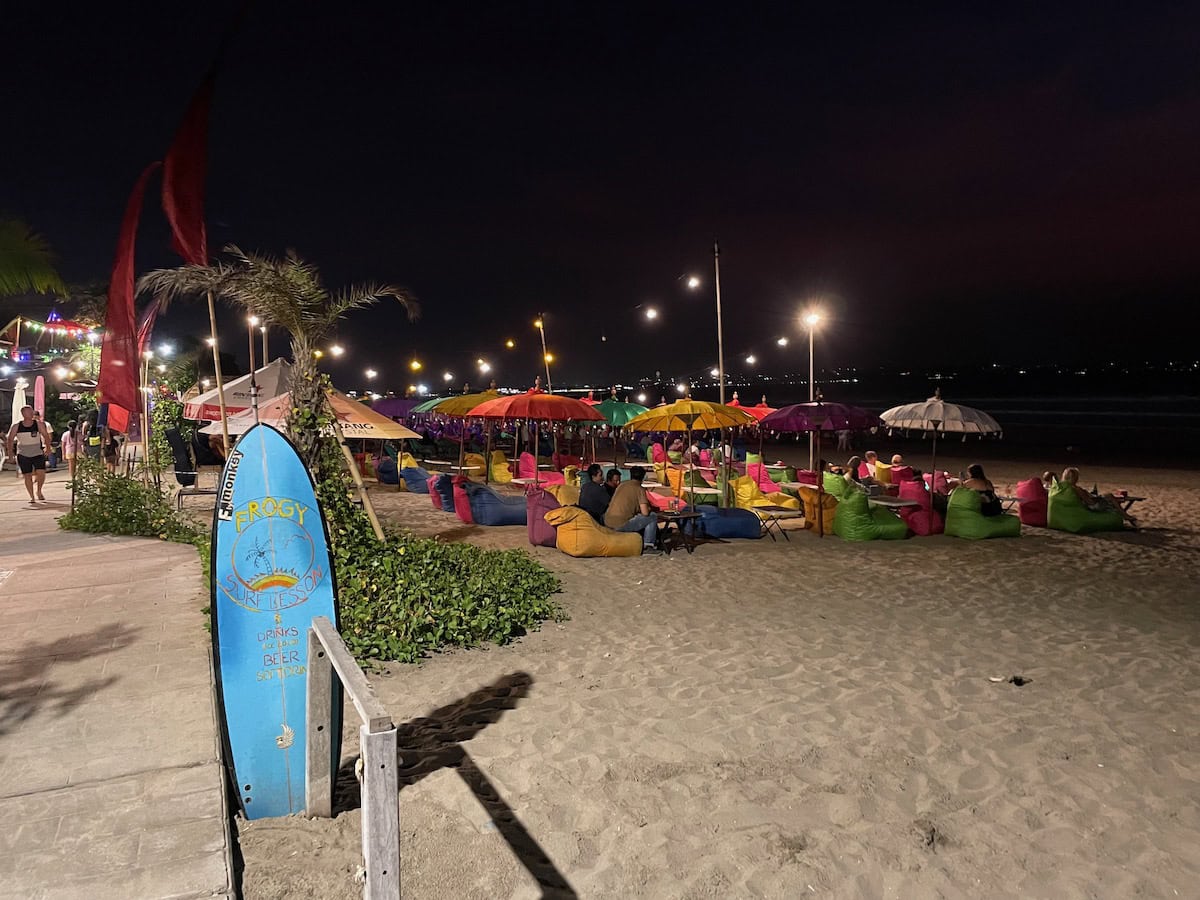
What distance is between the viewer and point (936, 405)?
1180 cm

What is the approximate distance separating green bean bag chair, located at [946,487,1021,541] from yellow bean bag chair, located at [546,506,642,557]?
5.15m

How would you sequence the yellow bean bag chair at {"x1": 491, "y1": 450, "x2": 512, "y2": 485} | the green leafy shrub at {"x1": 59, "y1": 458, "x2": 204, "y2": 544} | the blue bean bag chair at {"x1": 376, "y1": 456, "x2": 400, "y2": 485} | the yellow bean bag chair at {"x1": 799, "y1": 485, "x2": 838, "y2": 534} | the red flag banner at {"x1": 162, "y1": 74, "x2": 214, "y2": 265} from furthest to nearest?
the yellow bean bag chair at {"x1": 491, "y1": 450, "x2": 512, "y2": 485} < the blue bean bag chair at {"x1": 376, "y1": 456, "x2": 400, "y2": 485} < the yellow bean bag chair at {"x1": 799, "y1": 485, "x2": 838, "y2": 534} < the green leafy shrub at {"x1": 59, "y1": 458, "x2": 204, "y2": 544} < the red flag banner at {"x1": 162, "y1": 74, "x2": 214, "y2": 265}

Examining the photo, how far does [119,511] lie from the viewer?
10164mm

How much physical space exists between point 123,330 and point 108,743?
5484 millimetres

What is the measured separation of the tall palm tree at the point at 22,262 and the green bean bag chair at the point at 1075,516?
14173mm

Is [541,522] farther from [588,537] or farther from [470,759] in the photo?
[470,759]

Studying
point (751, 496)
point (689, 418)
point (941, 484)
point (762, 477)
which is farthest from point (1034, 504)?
point (689, 418)

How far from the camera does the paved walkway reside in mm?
2854

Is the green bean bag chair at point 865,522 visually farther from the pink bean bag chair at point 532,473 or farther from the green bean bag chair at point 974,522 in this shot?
the pink bean bag chair at point 532,473

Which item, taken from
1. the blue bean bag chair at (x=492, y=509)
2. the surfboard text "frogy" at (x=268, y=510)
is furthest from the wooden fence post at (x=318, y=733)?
the blue bean bag chair at (x=492, y=509)

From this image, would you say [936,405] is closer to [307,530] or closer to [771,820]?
[771,820]

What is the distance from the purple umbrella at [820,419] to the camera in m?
11.8

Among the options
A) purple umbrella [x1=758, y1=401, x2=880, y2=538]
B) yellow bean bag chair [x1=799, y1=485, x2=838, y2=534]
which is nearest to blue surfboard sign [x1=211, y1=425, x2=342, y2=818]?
yellow bean bag chair [x1=799, y1=485, x2=838, y2=534]

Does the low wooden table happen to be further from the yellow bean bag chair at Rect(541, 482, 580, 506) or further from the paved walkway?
the paved walkway
